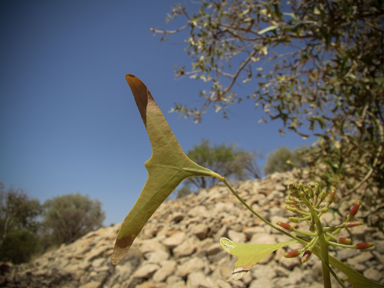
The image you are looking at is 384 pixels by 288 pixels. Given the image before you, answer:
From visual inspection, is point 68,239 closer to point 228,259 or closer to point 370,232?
point 228,259

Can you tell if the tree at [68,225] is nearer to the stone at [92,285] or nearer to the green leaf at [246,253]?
the stone at [92,285]

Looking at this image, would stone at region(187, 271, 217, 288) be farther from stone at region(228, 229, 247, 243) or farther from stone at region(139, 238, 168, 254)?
stone at region(139, 238, 168, 254)

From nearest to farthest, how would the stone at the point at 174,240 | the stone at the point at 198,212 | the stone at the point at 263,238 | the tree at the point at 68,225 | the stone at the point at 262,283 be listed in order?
the stone at the point at 262,283 < the stone at the point at 263,238 < the stone at the point at 174,240 < the stone at the point at 198,212 < the tree at the point at 68,225

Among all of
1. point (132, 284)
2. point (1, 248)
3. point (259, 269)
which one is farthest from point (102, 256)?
point (1, 248)

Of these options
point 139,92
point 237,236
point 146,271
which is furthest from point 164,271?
point 139,92

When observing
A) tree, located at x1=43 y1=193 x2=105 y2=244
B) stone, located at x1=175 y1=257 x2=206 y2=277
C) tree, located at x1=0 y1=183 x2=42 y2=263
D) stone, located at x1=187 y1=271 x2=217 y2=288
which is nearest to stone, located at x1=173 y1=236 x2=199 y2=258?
stone, located at x1=175 y1=257 x2=206 y2=277

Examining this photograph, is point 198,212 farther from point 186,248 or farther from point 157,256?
point 157,256

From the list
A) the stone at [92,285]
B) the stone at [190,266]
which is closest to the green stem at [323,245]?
the stone at [190,266]
